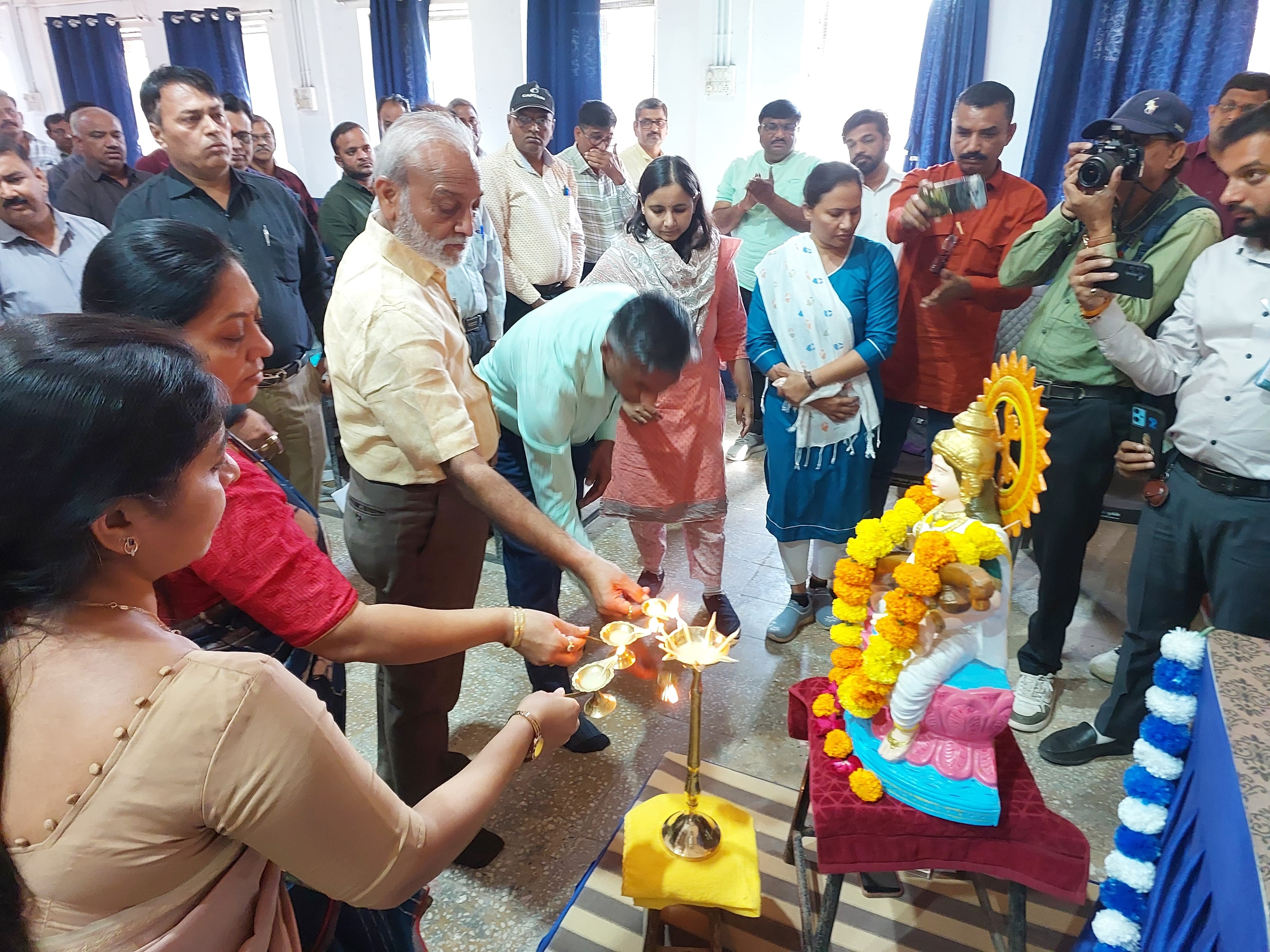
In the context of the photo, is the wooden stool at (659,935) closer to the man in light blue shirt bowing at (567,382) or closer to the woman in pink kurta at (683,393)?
the man in light blue shirt bowing at (567,382)

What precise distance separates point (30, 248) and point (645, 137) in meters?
3.66

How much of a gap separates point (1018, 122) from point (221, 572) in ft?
18.5

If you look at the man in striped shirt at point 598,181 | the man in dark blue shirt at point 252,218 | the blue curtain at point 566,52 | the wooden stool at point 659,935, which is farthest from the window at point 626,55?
the wooden stool at point 659,935

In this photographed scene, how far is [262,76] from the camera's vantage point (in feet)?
26.4

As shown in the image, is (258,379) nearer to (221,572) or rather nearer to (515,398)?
(221,572)

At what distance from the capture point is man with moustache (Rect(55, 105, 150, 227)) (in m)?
4.30

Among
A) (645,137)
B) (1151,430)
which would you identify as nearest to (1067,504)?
(1151,430)

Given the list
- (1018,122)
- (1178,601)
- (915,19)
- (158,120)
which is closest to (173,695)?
(1178,601)

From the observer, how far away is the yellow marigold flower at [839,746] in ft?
5.23

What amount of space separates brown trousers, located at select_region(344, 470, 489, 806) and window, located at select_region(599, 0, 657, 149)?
5062 millimetres

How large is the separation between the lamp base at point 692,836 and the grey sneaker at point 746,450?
3.19m

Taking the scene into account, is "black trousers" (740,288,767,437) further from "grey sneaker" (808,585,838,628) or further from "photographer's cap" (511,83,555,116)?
"grey sneaker" (808,585,838,628)

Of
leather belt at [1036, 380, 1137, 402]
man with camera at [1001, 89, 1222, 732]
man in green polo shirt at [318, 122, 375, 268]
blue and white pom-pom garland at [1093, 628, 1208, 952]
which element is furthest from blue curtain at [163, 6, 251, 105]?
blue and white pom-pom garland at [1093, 628, 1208, 952]

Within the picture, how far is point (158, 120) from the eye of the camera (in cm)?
263
